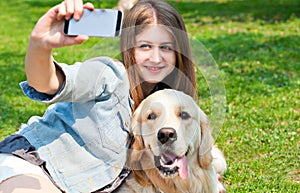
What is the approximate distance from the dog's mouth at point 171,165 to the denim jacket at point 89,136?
0.87ft

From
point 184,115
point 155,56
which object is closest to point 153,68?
point 155,56

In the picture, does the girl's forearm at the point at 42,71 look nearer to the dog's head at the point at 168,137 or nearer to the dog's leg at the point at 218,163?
the dog's head at the point at 168,137

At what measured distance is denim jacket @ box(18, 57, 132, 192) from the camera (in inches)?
130

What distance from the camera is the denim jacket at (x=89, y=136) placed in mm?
3307

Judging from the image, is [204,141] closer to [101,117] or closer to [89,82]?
[101,117]

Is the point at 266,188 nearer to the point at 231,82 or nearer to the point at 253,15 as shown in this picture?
the point at 231,82

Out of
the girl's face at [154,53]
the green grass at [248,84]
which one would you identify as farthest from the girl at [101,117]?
the green grass at [248,84]

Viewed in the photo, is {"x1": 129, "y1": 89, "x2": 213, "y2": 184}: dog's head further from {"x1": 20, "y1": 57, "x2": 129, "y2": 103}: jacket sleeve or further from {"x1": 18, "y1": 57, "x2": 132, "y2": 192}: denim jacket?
{"x1": 20, "y1": 57, "x2": 129, "y2": 103}: jacket sleeve

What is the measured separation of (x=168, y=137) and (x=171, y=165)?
31 centimetres

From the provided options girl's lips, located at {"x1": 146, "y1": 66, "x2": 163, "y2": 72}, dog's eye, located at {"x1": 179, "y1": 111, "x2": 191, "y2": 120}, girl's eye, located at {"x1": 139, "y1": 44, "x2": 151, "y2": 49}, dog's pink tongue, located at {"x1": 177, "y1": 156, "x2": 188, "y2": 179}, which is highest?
girl's eye, located at {"x1": 139, "y1": 44, "x2": 151, "y2": 49}

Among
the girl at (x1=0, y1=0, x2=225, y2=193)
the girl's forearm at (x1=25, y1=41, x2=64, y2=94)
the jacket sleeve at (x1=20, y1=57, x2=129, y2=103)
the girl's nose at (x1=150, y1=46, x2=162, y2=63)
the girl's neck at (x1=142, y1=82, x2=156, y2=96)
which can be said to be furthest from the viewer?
the girl's neck at (x1=142, y1=82, x2=156, y2=96)

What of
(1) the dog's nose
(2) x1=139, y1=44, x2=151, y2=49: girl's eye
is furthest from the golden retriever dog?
(2) x1=139, y1=44, x2=151, y2=49: girl's eye

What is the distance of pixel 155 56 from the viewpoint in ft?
11.1

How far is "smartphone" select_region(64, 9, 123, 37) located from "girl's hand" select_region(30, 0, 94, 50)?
1.0 inches
